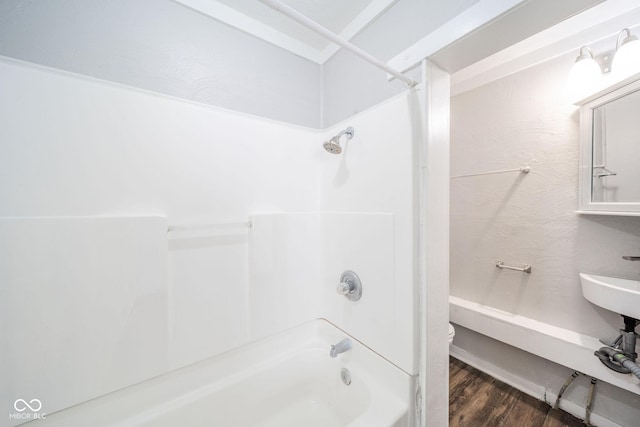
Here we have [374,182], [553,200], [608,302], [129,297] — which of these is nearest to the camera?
[129,297]

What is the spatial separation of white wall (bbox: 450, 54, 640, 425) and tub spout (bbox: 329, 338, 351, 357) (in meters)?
1.44

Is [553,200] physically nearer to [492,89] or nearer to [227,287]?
[492,89]

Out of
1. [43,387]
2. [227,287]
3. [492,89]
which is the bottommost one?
[43,387]

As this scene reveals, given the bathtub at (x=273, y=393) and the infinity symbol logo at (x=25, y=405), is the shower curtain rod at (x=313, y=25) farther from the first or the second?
the infinity symbol logo at (x=25, y=405)

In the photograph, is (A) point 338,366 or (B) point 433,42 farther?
(A) point 338,366

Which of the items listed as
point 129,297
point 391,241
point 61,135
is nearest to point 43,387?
point 129,297

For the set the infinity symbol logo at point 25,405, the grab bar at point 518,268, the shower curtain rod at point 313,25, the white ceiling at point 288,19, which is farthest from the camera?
the grab bar at point 518,268

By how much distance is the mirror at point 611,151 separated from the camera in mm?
1238

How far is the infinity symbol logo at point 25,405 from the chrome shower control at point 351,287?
1220mm

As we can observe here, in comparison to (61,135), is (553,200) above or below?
below

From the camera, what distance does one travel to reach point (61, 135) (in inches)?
31.8

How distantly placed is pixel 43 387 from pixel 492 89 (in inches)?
125

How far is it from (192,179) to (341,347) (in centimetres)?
118

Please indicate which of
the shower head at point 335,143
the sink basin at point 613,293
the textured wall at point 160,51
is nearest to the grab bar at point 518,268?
the sink basin at point 613,293
